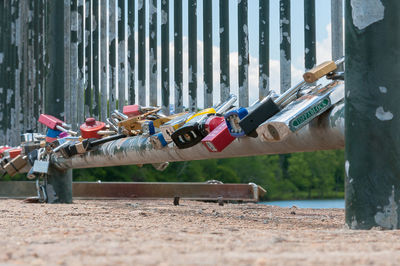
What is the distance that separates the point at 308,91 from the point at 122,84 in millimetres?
4534

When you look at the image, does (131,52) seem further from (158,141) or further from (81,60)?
(158,141)

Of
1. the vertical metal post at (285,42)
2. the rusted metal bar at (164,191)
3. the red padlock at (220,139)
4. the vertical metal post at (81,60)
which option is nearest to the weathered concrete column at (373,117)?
the red padlock at (220,139)

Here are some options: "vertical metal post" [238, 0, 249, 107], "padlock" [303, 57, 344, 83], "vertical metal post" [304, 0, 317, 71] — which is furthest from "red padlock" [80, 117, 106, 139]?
"padlock" [303, 57, 344, 83]

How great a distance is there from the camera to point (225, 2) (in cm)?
651

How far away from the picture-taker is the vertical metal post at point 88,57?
378 inches

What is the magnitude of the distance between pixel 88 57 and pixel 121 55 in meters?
1.24

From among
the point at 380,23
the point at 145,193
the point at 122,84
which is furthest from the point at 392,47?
the point at 145,193

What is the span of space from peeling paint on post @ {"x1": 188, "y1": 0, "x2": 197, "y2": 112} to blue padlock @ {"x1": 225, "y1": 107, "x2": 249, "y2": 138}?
7.64ft

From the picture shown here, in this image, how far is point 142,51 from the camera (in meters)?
8.19

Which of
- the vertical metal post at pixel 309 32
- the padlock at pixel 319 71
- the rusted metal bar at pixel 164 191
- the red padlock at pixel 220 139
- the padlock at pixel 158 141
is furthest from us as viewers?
the rusted metal bar at pixel 164 191

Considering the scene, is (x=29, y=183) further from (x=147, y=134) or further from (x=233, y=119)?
(x=233, y=119)

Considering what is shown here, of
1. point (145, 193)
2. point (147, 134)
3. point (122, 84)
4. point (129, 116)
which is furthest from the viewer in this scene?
point (145, 193)

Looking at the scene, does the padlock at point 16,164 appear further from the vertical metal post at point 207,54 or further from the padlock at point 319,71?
the padlock at point 319,71

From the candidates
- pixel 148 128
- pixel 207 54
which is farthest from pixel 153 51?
pixel 148 128
